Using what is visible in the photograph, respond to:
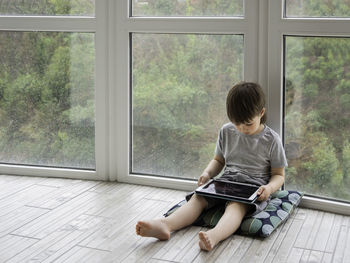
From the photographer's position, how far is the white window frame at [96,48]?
8.79ft

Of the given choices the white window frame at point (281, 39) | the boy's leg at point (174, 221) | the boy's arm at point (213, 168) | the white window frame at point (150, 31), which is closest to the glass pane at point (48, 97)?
the white window frame at point (150, 31)

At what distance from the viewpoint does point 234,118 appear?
2256 mm

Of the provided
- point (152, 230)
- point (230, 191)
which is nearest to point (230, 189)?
point (230, 191)

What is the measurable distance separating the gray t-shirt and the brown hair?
0.12 meters

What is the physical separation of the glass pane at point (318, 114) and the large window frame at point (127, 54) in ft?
0.16

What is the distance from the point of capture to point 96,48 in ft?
8.86

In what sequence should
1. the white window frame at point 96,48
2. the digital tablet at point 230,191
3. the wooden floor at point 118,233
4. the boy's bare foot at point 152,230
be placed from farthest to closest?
the white window frame at point 96,48
the digital tablet at point 230,191
the boy's bare foot at point 152,230
the wooden floor at point 118,233

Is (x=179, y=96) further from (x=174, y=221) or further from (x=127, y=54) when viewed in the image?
(x=174, y=221)

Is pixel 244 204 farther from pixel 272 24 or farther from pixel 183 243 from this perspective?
pixel 272 24

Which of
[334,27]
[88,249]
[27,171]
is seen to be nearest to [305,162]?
[334,27]

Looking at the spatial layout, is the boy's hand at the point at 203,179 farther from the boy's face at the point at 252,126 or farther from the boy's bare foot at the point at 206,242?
the boy's bare foot at the point at 206,242

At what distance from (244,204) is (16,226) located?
92 centimetres

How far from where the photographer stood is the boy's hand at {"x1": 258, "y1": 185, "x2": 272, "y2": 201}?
2164mm

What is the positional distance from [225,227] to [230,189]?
9.1 inches
